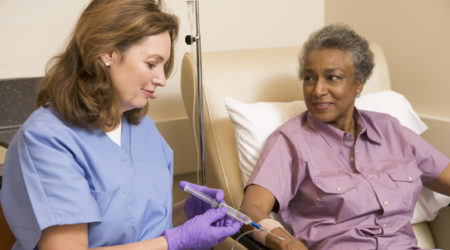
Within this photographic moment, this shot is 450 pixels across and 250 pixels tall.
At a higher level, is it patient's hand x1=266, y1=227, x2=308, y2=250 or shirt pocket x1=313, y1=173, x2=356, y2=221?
shirt pocket x1=313, y1=173, x2=356, y2=221

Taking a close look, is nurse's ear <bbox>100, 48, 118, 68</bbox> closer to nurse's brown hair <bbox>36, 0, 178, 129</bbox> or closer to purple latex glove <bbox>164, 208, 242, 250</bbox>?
nurse's brown hair <bbox>36, 0, 178, 129</bbox>

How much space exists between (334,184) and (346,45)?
0.48 metres

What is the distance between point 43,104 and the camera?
1.20 m

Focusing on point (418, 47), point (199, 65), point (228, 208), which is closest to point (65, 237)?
point (228, 208)

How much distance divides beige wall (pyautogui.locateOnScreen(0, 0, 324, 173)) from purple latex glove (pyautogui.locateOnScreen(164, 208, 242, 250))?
102 cm

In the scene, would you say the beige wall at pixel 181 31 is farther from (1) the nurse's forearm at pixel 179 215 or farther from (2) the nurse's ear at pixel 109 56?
(2) the nurse's ear at pixel 109 56

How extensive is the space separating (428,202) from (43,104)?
1.41 m

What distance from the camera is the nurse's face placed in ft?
3.87

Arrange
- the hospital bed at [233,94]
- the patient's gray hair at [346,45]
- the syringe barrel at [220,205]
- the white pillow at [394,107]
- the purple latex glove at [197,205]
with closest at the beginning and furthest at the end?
the syringe barrel at [220,205], the purple latex glove at [197,205], the patient's gray hair at [346,45], the hospital bed at [233,94], the white pillow at [394,107]

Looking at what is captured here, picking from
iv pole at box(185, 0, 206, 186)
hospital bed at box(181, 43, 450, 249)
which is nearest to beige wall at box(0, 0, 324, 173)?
hospital bed at box(181, 43, 450, 249)

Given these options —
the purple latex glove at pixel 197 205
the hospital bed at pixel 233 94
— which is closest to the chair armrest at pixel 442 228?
the hospital bed at pixel 233 94

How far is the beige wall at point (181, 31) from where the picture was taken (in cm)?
192

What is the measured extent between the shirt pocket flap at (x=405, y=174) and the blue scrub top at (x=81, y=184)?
780mm

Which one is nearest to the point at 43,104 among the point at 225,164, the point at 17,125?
the point at 17,125
